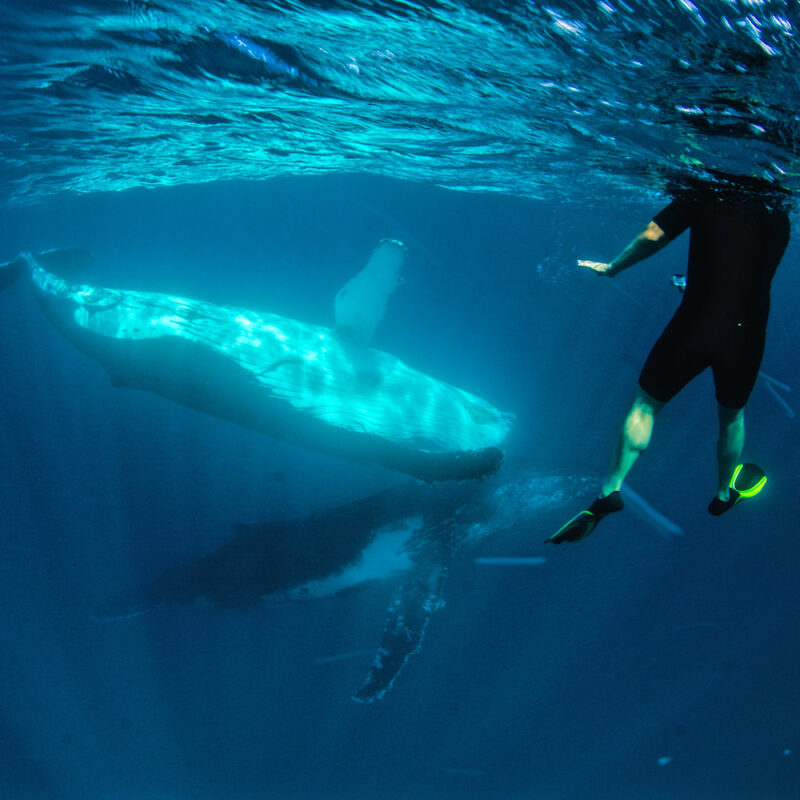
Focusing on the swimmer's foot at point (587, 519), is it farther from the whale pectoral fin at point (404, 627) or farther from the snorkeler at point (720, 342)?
the whale pectoral fin at point (404, 627)

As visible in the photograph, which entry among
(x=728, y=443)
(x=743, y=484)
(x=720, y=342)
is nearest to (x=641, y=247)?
(x=720, y=342)

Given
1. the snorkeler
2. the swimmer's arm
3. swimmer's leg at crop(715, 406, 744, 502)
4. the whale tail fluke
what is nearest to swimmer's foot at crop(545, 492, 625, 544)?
the snorkeler

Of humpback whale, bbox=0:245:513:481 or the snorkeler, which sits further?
humpback whale, bbox=0:245:513:481

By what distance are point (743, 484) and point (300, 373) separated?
656cm

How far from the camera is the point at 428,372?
49.5 ft

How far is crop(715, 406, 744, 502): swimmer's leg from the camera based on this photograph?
424cm

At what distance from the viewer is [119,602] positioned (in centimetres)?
1099

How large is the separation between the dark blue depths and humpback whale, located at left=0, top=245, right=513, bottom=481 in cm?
282

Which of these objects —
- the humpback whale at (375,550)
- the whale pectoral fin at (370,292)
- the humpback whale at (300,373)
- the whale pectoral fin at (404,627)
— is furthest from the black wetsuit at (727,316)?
the whale pectoral fin at (404,627)

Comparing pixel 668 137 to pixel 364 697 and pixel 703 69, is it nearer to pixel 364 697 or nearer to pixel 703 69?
pixel 703 69

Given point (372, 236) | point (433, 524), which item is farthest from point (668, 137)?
point (372, 236)

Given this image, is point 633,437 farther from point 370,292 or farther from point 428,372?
point 428,372

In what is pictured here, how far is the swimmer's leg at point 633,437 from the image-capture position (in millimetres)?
4230

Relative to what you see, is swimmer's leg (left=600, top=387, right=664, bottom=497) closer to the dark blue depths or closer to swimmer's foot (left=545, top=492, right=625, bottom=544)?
swimmer's foot (left=545, top=492, right=625, bottom=544)
